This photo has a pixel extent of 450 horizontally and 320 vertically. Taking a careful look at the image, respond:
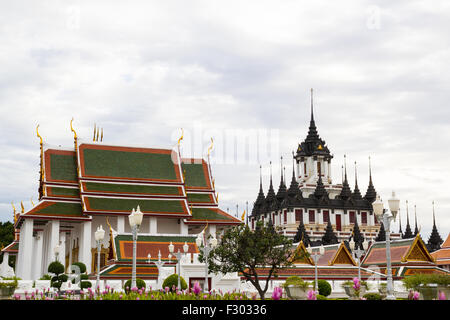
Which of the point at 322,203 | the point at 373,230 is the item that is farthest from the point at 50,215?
the point at 373,230

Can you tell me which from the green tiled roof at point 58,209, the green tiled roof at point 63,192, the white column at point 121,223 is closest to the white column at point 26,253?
the green tiled roof at point 58,209

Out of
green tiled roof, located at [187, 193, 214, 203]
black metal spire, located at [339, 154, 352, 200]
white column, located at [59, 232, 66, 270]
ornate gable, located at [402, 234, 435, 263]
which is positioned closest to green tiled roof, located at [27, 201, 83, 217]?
white column, located at [59, 232, 66, 270]

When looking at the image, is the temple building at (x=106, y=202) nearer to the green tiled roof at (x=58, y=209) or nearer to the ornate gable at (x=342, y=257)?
the green tiled roof at (x=58, y=209)

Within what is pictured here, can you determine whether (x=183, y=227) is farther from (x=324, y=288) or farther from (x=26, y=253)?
(x=324, y=288)

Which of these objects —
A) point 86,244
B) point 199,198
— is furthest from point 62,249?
point 199,198

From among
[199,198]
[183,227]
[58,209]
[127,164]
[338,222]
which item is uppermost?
[127,164]

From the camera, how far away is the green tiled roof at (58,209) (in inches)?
Result: 1597

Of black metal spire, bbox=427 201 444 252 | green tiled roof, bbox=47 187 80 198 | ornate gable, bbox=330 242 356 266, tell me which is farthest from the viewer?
black metal spire, bbox=427 201 444 252

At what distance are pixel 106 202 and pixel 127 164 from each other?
480 cm

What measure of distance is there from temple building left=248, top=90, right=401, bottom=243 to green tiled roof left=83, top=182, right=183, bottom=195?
43351mm

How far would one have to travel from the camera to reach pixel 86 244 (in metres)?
40.9

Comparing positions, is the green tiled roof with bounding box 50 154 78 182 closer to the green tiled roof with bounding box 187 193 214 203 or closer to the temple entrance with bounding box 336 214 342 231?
the green tiled roof with bounding box 187 193 214 203

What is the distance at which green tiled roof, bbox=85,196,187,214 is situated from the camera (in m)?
42.2
